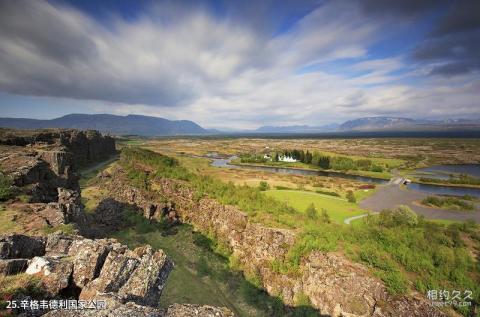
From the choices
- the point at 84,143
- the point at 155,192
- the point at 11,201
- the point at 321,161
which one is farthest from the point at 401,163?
the point at 11,201

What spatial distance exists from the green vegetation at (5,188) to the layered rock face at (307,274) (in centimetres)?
1947

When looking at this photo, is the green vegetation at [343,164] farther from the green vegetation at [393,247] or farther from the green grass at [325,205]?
the green vegetation at [393,247]

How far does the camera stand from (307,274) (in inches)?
797

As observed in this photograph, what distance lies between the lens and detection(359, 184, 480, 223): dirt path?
4322 centimetres

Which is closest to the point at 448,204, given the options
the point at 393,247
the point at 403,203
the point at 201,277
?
the point at 403,203

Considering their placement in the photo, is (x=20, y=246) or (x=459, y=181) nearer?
(x=20, y=246)

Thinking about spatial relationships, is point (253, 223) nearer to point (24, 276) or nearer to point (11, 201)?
point (24, 276)

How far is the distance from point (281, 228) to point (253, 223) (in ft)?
11.1

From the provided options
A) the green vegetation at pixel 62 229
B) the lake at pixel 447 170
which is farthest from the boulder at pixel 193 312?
the lake at pixel 447 170

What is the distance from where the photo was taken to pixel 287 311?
2027cm

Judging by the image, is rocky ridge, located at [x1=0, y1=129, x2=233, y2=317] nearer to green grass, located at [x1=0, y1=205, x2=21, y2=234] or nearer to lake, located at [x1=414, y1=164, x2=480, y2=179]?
green grass, located at [x1=0, y1=205, x2=21, y2=234]

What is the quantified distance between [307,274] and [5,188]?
84.1 feet

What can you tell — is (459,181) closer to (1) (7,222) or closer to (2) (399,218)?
(2) (399,218)

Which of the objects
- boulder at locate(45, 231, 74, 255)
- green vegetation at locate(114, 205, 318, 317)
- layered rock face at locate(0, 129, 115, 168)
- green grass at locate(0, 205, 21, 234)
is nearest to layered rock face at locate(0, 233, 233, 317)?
boulder at locate(45, 231, 74, 255)
